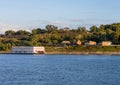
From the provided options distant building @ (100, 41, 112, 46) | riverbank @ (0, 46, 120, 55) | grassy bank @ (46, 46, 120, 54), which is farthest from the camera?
distant building @ (100, 41, 112, 46)

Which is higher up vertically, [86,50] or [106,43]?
[106,43]

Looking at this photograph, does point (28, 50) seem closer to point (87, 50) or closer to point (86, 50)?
point (86, 50)

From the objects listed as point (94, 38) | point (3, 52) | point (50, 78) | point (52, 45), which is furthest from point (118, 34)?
point (50, 78)

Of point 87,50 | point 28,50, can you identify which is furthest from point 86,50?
point 28,50

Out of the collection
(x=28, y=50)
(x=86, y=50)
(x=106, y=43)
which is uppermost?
(x=106, y=43)

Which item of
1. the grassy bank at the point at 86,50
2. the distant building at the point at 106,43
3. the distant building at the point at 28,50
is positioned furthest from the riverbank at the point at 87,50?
the distant building at the point at 28,50

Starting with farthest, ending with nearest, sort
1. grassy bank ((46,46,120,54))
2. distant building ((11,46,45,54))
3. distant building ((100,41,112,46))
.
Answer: distant building ((100,41,112,46))
grassy bank ((46,46,120,54))
distant building ((11,46,45,54))

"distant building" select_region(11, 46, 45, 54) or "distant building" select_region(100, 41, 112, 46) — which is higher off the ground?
"distant building" select_region(100, 41, 112, 46)

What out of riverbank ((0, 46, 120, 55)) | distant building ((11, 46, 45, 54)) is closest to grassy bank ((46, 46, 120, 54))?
riverbank ((0, 46, 120, 55))

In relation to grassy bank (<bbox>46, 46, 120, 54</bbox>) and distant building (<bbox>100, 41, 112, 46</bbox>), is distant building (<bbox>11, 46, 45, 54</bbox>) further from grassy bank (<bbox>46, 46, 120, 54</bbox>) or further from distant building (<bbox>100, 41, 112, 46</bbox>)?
distant building (<bbox>100, 41, 112, 46</bbox>)

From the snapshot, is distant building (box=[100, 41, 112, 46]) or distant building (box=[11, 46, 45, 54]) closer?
distant building (box=[11, 46, 45, 54])

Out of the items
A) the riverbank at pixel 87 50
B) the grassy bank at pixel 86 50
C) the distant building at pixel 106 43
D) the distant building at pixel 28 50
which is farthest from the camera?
the distant building at pixel 106 43

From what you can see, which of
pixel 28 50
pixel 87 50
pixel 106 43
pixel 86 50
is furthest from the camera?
pixel 106 43

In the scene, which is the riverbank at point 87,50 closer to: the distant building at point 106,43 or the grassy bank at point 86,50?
the grassy bank at point 86,50
